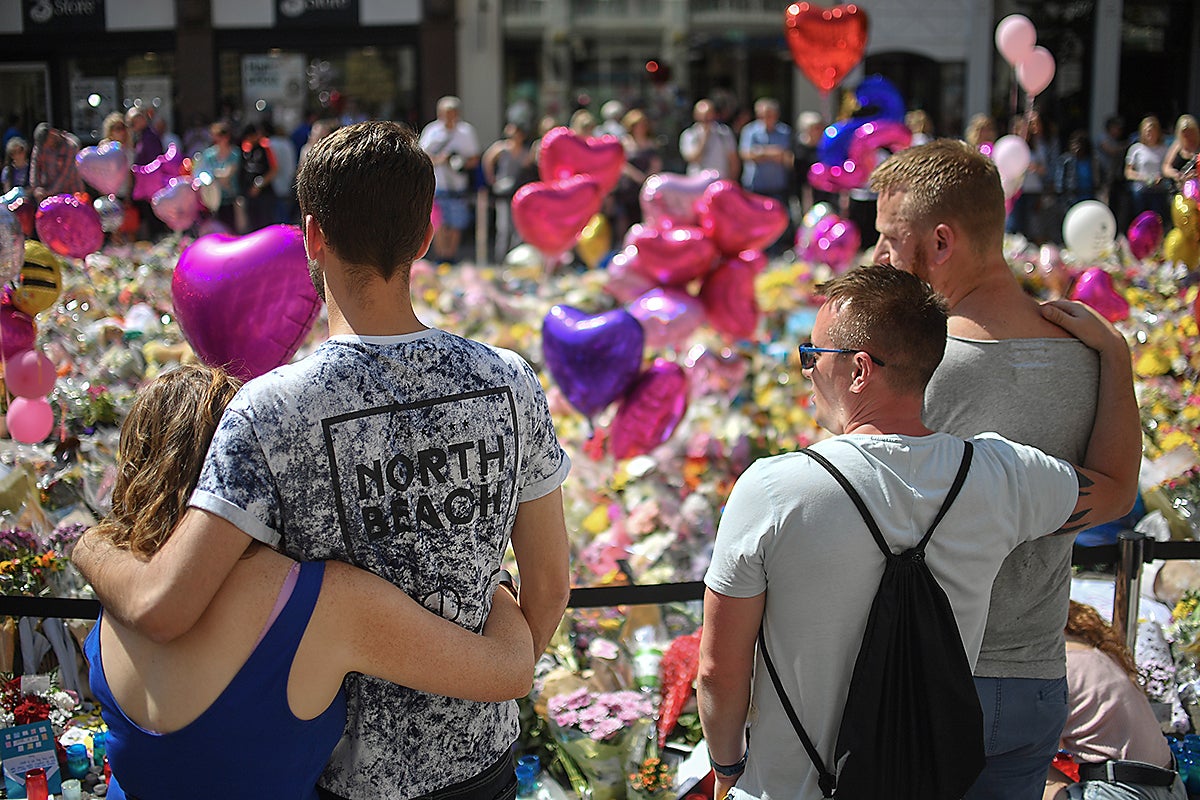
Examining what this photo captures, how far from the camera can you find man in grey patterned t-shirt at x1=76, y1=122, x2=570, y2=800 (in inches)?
47.6

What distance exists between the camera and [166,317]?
4.59 meters

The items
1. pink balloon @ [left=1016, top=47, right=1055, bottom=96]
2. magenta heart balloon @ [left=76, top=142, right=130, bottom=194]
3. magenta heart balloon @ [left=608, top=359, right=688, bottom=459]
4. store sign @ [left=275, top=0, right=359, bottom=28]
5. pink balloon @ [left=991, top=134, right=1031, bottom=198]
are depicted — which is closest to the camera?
magenta heart balloon @ [left=608, top=359, right=688, bottom=459]

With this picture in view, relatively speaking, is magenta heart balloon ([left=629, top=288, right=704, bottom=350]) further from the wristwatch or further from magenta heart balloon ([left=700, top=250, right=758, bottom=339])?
the wristwatch

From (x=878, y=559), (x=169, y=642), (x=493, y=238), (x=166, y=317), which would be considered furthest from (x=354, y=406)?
(x=493, y=238)

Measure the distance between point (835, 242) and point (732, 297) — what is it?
1768 millimetres

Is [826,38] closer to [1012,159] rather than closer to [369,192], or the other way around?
[1012,159]

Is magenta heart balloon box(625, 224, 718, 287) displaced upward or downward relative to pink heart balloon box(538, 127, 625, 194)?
downward

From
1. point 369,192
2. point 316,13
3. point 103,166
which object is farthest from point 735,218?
point 316,13

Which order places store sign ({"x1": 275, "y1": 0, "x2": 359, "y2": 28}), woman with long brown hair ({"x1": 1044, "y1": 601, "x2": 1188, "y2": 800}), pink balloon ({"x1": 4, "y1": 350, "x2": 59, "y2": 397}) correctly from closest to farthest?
woman with long brown hair ({"x1": 1044, "y1": 601, "x2": 1188, "y2": 800}) → pink balloon ({"x1": 4, "y1": 350, "x2": 59, "y2": 397}) → store sign ({"x1": 275, "y1": 0, "x2": 359, "y2": 28})

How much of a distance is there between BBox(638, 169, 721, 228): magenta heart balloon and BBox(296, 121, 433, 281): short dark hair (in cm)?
350

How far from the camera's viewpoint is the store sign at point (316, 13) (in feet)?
50.4

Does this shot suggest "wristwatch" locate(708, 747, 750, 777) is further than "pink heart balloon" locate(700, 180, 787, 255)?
No

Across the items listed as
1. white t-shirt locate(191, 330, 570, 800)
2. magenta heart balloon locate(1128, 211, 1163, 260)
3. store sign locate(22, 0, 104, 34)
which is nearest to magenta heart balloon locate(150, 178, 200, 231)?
white t-shirt locate(191, 330, 570, 800)

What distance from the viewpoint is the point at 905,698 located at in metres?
1.39
